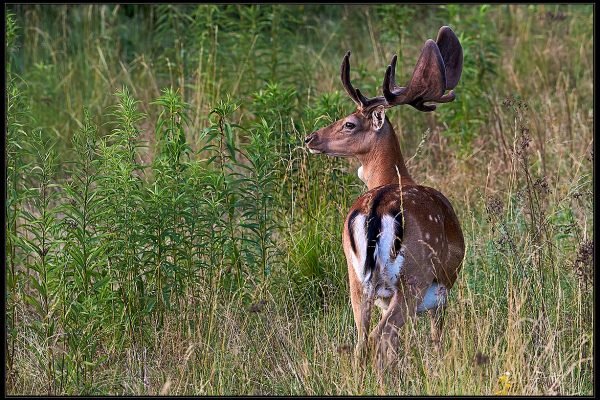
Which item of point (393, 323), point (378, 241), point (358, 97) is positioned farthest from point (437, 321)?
point (358, 97)

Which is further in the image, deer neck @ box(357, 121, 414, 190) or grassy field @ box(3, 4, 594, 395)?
deer neck @ box(357, 121, 414, 190)

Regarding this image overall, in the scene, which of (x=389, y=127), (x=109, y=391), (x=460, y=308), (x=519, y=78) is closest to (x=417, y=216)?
(x=460, y=308)

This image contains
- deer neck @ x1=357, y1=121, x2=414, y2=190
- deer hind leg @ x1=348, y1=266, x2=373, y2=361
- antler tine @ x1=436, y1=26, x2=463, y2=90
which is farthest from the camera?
antler tine @ x1=436, y1=26, x2=463, y2=90

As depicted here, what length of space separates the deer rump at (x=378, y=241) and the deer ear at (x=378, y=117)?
3.40 ft

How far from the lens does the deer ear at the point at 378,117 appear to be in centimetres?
625

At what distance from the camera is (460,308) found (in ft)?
18.6

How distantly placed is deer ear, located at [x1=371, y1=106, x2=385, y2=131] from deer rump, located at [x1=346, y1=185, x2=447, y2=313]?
3.40 ft

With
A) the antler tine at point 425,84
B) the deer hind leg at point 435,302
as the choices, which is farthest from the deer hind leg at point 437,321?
the antler tine at point 425,84

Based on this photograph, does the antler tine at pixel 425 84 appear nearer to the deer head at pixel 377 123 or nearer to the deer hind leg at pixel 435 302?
the deer head at pixel 377 123

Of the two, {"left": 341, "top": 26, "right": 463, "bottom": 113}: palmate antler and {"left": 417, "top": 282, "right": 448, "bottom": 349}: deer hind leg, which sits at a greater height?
{"left": 341, "top": 26, "right": 463, "bottom": 113}: palmate antler

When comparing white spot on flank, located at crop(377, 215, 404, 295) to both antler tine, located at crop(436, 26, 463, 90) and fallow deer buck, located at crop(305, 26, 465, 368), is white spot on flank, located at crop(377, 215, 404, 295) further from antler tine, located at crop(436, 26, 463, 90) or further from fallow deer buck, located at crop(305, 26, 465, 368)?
antler tine, located at crop(436, 26, 463, 90)

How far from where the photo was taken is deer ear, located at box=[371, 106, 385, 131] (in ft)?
20.5

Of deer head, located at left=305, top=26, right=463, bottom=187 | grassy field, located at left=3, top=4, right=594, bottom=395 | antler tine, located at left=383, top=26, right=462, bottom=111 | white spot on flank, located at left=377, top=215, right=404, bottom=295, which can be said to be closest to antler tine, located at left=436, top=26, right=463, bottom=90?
antler tine, located at left=383, top=26, right=462, bottom=111

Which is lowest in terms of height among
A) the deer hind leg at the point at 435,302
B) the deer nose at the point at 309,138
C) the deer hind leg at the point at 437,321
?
the deer hind leg at the point at 437,321
